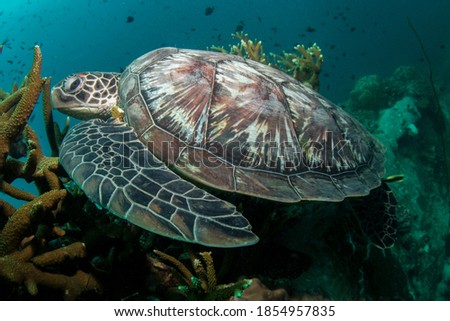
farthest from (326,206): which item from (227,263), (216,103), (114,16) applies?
(114,16)

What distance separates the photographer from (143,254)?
1930mm

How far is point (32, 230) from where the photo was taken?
1.71m

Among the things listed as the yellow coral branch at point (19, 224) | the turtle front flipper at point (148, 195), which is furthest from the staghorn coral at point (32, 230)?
the turtle front flipper at point (148, 195)

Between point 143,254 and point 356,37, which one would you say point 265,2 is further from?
point 143,254

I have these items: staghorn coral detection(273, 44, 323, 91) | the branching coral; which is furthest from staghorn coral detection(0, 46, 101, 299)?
staghorn coral detection(273, 44, 323, 91)

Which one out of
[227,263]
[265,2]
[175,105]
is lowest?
[227,263]

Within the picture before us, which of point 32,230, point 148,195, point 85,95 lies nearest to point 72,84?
point 85,95

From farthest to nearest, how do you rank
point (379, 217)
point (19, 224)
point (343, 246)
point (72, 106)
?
point (379, 217)
point (72, 106)
point (343, 246)
point (19, 224)

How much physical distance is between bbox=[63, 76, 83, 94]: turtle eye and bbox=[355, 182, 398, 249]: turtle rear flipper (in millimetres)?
3234

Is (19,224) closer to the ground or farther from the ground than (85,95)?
closer to the ground

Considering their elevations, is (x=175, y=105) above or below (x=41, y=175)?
above

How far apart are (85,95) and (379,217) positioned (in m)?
3.35

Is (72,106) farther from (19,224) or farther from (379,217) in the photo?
(379,217)

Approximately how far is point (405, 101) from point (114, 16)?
7550cm
